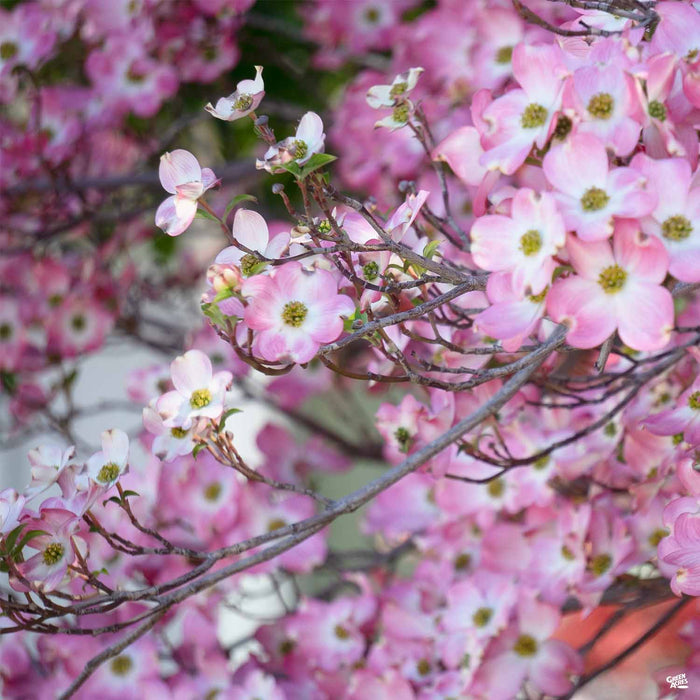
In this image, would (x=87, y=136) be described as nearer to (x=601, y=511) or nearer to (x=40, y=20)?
(x=40, y=20)

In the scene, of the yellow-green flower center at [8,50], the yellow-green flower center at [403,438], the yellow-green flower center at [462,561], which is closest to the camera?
the yellow-green flower center at [403,438]

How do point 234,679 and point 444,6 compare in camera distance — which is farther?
point 444,6

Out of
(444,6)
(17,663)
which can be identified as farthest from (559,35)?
(17,663)

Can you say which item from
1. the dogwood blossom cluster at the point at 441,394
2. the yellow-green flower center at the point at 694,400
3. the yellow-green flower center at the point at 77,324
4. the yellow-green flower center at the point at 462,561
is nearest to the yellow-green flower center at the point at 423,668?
the dogwood blossom cluster at the point at 441,394

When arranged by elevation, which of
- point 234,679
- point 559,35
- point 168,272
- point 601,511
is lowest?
point 168,272

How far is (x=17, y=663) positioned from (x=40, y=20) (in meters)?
0.65

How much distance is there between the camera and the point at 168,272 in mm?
1436

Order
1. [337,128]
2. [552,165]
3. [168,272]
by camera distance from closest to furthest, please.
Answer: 1. [552,165]
2. [337,128]
3. [168,272]

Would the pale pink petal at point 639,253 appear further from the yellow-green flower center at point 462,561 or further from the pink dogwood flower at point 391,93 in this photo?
the yellow-green flower center at point 462,561

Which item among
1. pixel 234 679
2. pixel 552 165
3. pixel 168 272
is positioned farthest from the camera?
pixel 168 272

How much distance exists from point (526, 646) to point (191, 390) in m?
0.35

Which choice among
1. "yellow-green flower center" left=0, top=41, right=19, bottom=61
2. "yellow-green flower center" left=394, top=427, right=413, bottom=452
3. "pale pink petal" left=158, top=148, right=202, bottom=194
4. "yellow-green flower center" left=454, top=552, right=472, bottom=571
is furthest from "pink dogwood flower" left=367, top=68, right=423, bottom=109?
"yellow-green flower center" left=0, top=41, right=19, bottom=61

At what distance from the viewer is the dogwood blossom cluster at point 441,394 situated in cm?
40

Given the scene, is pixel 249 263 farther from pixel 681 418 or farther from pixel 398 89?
pixel 681 418
